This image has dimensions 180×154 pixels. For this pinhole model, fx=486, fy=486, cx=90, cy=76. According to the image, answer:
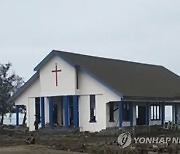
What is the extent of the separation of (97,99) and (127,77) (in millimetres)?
5019

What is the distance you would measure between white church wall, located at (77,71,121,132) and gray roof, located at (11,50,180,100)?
625 mm

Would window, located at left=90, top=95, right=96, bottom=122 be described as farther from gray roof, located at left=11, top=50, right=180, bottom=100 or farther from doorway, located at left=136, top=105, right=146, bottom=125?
doorway, located at left=136, top=105, right=146, bottom=125

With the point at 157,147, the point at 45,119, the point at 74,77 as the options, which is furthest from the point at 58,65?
the point at 157,147

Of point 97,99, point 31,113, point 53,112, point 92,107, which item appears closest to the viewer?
point 97,99

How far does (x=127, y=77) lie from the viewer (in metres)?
41.9

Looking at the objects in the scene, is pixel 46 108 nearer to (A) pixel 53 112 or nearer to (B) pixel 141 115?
(A) pixel 53 112

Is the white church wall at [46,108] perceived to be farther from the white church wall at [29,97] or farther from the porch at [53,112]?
the white church wall at [29,97]

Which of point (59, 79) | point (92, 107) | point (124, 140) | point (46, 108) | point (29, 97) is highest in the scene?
point (59, 79)

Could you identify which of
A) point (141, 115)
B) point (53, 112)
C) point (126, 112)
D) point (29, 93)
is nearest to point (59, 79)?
point (53, 112)

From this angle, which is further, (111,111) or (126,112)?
(126,112)

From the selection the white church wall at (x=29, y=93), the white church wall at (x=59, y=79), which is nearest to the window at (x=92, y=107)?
the white church wall at (x=59, y=79)

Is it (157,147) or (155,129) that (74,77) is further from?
(157,147)

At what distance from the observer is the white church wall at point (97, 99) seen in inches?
1473

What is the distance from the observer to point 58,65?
39562 mm
